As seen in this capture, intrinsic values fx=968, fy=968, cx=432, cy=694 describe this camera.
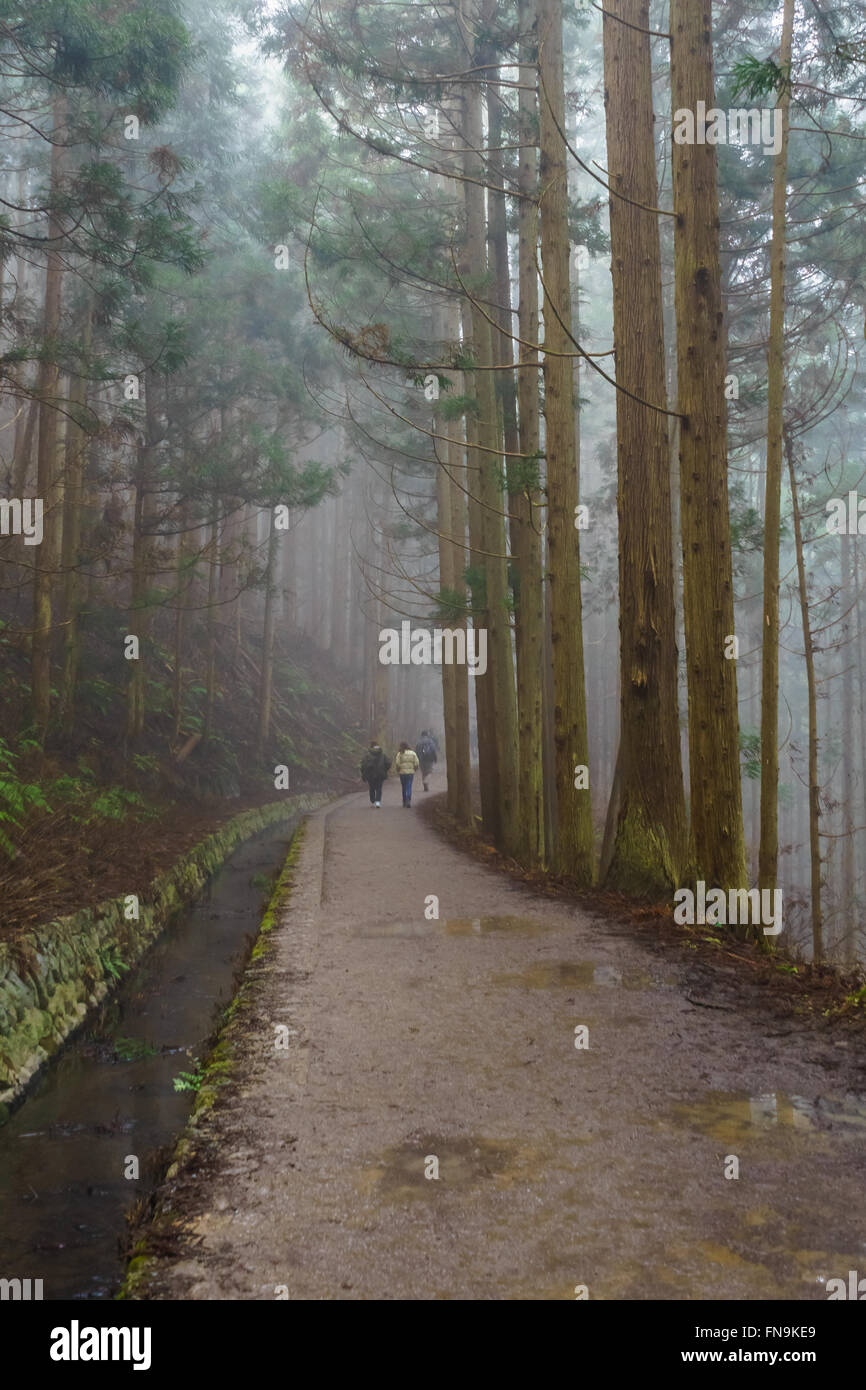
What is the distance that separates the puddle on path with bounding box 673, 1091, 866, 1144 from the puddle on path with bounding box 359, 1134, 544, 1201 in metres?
0.82

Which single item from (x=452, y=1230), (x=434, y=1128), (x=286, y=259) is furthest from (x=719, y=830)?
(x=286, y=259)

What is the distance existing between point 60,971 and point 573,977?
4.25 m

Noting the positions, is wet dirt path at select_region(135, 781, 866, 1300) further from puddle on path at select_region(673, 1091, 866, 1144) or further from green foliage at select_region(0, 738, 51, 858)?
green foliage at select_region(0, 738, 51, 858)

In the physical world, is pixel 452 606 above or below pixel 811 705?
above

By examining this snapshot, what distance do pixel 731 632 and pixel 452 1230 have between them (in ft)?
19.5

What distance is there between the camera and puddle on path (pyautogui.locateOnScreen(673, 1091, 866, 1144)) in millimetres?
4148

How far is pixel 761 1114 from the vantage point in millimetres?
4328

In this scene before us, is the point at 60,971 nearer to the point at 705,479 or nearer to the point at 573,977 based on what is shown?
the point at 573,977

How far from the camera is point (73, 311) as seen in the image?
16969 mm

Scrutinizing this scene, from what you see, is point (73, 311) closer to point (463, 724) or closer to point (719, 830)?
point (463, 724)

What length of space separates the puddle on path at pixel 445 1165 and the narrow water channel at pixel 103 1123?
1.04m
